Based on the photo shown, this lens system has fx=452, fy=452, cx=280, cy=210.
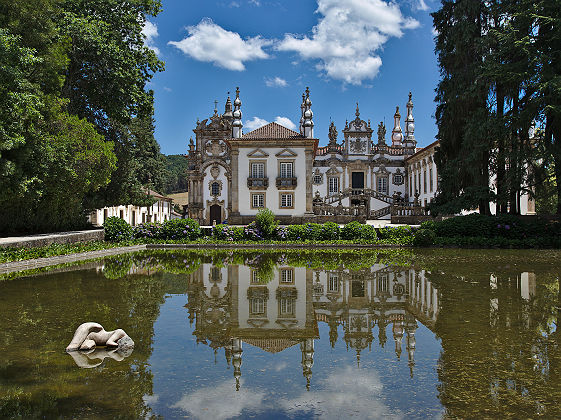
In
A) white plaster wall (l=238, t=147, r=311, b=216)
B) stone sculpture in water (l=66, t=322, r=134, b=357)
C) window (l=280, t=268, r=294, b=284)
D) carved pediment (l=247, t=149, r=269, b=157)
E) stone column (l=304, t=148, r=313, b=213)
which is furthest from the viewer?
carved pediment (l=247, t=149, r=269, b=157)

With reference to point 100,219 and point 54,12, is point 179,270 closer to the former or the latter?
point 54,12

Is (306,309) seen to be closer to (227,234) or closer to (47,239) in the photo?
(47,239)

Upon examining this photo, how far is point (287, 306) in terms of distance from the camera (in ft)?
22.6

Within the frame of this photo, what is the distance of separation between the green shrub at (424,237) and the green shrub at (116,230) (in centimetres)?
1227

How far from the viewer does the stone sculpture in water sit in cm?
467

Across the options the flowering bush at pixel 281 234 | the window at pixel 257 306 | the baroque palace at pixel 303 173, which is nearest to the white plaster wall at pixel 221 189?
the baroque palace at pixel 303 173

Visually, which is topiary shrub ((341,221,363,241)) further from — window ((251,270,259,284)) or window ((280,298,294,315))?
window ((280,298,294,315))

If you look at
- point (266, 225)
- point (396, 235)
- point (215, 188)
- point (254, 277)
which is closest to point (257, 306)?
point (254, 277)

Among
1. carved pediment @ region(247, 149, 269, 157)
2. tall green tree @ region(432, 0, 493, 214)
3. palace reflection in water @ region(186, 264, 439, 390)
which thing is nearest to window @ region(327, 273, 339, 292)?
palace reflection in water @ region(186, 264, 439, 390)

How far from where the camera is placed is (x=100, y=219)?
37406 millimetres

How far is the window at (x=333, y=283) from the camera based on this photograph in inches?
328

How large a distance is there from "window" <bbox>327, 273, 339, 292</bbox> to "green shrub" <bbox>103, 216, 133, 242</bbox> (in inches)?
478

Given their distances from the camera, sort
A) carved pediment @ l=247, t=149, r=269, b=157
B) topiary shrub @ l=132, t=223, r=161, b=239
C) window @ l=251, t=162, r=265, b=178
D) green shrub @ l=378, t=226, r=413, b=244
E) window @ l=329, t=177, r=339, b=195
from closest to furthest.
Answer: green shrub @ l=378, t=226, r=413, b=244 → topiary shrub @ l=132, t=223, r=161, b=239 → carved pediment @ l=247, t=149, r=269, b=157 → window @ l=251, t=162, r=265, b=178 → window @ l=329, t=177, r=339, b=195

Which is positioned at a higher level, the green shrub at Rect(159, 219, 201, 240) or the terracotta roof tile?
the terracotta roof tile
